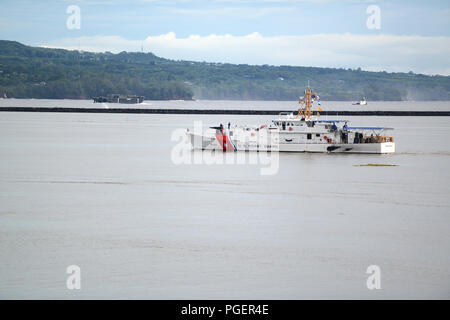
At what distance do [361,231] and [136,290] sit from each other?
35.1 feet

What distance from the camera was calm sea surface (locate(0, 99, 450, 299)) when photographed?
2022cm

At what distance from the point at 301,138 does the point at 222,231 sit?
34560 mm

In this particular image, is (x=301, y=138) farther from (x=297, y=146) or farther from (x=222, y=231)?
(x=222, y=231)

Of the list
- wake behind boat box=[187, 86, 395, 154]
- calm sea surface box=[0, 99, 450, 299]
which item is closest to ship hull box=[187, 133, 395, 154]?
wake behind boat box=[187, 86, 395, 154]

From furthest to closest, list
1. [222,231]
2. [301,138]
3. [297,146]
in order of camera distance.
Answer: [301,138] < [297,146] < [222,231]

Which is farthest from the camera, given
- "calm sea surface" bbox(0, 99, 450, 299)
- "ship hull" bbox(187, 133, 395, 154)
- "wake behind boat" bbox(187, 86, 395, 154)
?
"ship hull" bbox(187, 133, 395, 154)

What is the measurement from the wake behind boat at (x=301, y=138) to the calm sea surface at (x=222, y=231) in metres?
10.5

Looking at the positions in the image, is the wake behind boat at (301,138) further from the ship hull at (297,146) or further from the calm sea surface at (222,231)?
the calm sea surface at (222,231)

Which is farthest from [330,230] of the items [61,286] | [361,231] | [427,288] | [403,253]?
[61,286]

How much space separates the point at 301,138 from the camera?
60.8 metres

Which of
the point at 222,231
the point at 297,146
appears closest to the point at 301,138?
the point at 297,146

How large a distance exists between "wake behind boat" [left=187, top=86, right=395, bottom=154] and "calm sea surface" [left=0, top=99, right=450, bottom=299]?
34.6ft

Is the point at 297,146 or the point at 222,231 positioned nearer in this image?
the point at 222,231

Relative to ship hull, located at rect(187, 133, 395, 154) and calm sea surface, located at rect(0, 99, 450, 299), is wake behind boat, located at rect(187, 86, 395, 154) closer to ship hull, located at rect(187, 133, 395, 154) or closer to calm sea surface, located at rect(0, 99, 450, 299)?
ship hull, located at rect(187, 133, 395, 154)
